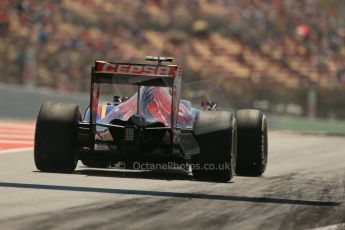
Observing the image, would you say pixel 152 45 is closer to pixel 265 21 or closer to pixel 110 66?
pixel 265 21

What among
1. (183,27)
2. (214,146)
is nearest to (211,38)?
(183,27)

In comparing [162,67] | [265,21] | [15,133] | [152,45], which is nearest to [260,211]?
[162,67]

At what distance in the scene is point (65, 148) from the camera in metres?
8.73

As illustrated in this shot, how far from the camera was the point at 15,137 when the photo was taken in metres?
16.1

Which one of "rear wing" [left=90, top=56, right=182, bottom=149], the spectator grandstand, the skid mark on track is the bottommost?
the skid mark on track

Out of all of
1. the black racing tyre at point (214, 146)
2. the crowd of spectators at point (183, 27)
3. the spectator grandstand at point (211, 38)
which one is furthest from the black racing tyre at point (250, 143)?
the crowd of spectators at point (183, 27)

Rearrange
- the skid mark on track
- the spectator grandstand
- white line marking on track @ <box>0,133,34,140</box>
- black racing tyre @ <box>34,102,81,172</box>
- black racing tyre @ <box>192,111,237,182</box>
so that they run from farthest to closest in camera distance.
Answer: the spectator grandstand → white line marking on track @ <box>0,133,34,140</box> → the skid mark on track → black racing tyre @ <box>34,102,81,172</box> → black racing tyre @ <box>192,111,237,182</box>

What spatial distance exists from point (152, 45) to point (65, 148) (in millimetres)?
23148

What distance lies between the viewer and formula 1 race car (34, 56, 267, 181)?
27.5 feet

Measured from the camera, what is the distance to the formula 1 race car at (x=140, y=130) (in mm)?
8383

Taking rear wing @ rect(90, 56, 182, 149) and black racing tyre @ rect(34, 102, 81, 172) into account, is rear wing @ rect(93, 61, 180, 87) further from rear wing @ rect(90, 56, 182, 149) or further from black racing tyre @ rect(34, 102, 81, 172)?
black racing tyre @ rect(34, 102, 81, 172)

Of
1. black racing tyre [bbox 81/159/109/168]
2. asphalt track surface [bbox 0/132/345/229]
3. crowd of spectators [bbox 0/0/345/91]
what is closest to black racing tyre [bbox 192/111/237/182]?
asphalt track surface [bbox 0/132/345/229]

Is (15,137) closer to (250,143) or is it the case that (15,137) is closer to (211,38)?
(250,143)

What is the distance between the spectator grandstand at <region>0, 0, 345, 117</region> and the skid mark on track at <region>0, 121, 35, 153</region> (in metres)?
4.97
